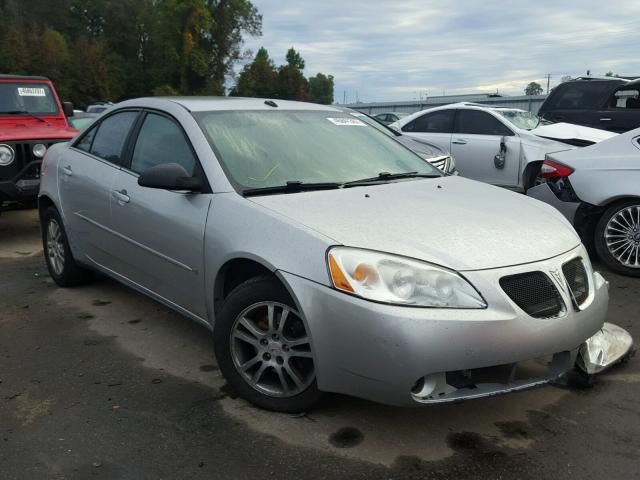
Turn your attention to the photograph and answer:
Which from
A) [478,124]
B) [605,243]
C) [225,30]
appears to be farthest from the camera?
[225,30]

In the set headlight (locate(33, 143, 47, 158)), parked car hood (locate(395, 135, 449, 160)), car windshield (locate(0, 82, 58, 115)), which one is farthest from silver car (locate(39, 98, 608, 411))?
car windshield (locate(0, 82, 58, 115))

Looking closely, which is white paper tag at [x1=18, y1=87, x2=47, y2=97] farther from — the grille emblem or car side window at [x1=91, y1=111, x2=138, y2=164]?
the grille emblem

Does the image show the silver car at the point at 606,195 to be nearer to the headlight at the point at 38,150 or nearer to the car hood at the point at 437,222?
the car hood at the point at 437,222

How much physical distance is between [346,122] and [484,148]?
225 inches

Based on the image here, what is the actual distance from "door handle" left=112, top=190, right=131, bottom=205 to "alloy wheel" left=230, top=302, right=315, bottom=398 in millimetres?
1393

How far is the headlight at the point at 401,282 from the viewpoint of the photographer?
2.61 metres

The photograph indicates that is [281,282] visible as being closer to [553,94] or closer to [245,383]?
[245,383]

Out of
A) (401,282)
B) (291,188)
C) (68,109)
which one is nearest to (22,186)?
(68,109)

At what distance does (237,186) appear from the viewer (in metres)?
3.35

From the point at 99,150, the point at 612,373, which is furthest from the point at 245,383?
the point at 99,150

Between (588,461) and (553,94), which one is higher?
(553,94)

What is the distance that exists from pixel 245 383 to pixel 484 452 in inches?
46.8

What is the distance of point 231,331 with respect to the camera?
3143mm

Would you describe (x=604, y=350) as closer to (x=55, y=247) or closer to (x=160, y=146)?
(x=160, y=146)
